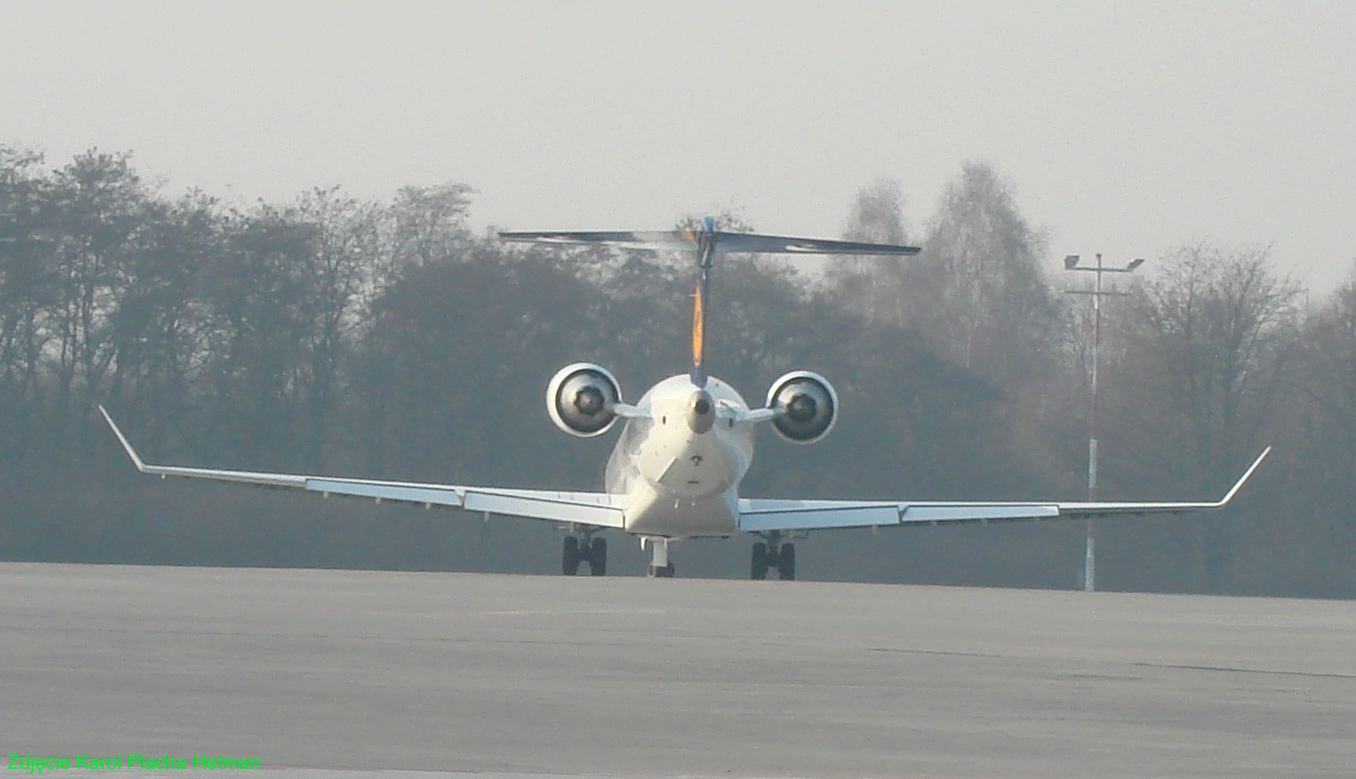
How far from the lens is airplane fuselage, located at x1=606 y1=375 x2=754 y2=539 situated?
35.5m

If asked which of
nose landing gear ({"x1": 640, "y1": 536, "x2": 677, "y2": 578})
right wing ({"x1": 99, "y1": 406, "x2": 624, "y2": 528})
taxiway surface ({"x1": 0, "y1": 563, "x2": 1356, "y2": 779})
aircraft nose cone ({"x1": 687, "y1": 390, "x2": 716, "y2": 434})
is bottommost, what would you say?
taxiway surface ({"x1": 0, "y1": 563, "x2": 1356, "y2": 779})

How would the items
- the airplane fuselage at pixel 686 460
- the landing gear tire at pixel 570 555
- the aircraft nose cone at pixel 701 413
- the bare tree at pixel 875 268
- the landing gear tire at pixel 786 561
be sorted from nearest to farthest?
1. the aircraft nose cone at pixel 701 413
2. the airplane fuselage at pixel 686 460
3. the landing gear tire at pixel 570 555
4. the landing gear tire at pixel 786 561
5. the bare tree at pixel 875 268

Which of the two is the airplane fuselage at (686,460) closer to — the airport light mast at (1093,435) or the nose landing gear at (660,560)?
the nose landing gear at (660,560)

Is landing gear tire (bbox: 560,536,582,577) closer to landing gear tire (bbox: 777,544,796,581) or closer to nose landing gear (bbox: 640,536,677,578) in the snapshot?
nose landing gear (bbox: 640,536,677,578)

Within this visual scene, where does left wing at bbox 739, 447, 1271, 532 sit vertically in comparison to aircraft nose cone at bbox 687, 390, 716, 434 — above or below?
below

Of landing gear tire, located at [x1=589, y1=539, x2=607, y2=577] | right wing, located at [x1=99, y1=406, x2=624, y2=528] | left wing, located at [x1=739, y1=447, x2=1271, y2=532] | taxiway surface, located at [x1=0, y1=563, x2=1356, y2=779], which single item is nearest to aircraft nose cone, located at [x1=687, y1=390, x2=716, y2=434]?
right wing, located at [x1=99, y1=406, x2=624, y2=528]

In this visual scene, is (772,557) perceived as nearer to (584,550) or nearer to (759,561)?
(759,561)

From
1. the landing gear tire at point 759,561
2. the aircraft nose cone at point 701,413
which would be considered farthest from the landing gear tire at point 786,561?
the aircraft nose cone at point 701,413

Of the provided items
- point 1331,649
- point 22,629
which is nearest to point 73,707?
point 22,629

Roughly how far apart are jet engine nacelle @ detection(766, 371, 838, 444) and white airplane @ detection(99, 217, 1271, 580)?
0.02 m

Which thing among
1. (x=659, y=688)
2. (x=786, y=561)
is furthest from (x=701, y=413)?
(x=659, y=688)

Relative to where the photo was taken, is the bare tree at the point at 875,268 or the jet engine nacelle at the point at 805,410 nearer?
the jet engine nacelle at the point at 805,410

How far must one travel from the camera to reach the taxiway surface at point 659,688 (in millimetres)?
9047

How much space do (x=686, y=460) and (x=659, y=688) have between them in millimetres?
23577
